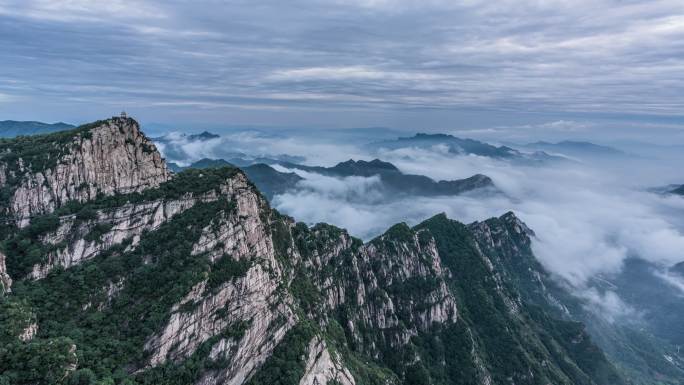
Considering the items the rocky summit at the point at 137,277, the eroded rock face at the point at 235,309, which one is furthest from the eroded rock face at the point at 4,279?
the eroded rock face at the point at 235,309

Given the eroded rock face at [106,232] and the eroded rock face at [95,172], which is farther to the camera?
the eroded rock face at [95,172]

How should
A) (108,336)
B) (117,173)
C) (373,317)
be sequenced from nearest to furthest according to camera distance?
(108,336)
(117,173)
(373,317)

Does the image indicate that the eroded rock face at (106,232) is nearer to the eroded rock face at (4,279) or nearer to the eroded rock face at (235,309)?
the eroded rock face at (4,279)

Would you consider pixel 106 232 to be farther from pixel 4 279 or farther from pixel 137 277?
pixel 4 279

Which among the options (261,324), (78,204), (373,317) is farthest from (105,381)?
(373,317)

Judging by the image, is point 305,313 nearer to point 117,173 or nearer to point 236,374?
point 236,374

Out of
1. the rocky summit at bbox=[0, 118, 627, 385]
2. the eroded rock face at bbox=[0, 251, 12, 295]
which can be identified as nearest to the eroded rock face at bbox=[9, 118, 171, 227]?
the rocky summit at bbox=[0, 118, 627, 385]

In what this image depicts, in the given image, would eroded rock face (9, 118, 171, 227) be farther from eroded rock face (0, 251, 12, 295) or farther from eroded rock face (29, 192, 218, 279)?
eroded rock face (0, 251, 12, 295)
